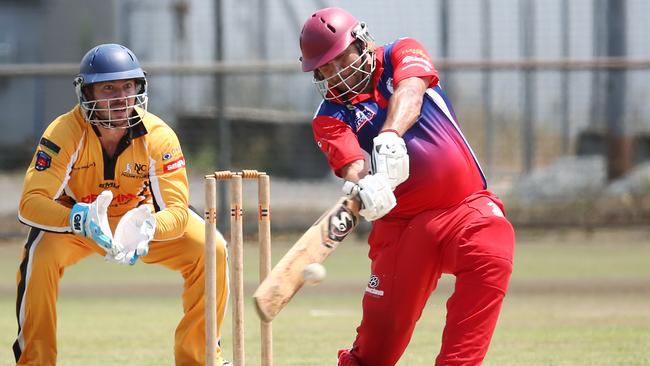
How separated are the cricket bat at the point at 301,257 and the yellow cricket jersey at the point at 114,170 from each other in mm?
1413

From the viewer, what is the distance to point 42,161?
5977 mm

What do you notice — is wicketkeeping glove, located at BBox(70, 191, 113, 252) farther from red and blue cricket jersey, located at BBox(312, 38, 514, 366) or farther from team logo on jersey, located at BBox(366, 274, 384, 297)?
team logo on jersey, located at BBox(366, 274, 384, 297)

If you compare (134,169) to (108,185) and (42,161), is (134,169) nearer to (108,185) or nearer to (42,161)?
(108,185)

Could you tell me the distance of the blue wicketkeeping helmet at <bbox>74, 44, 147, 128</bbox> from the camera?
19.8ft

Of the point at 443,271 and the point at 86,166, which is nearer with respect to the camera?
the point at 443,271

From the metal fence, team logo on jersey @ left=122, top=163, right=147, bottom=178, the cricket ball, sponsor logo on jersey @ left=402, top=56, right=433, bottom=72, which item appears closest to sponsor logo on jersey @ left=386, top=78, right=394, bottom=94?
sponsor logo on jersey @ left=402, top=56, right=433, bottom=72

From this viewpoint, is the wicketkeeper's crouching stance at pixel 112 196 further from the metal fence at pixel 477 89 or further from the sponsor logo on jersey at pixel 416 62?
the metal fence at pixel 477 89

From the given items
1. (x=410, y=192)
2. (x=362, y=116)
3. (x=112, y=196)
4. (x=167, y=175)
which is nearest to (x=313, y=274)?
(x=410, y=192)

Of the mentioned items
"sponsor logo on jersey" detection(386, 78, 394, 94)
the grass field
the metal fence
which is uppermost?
"sponsor logo on jersey" detection(386, 78, 394, 94)

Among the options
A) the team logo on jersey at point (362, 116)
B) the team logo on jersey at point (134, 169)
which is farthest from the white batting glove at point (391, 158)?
the team logo on jersey at point (134, 169)

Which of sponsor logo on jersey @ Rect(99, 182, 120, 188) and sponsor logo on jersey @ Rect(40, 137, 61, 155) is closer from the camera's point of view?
sponsor logo on jersey @ Rect(40, 137, 61, 155)

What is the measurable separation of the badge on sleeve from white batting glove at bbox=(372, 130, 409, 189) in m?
1.93

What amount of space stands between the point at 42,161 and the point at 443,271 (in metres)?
2.10

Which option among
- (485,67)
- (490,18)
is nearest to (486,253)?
(485,67)
